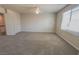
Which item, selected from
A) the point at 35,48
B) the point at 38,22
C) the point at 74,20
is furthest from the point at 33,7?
the point at 38,22

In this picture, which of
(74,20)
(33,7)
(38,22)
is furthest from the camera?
(38,22)

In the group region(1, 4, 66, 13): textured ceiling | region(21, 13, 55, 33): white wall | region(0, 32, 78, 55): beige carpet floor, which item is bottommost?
region(0, 32, 78, 55): beige carpet floor

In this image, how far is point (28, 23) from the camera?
796 centimetres

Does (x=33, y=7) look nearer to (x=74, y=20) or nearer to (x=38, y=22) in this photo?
(x=74, y=20)

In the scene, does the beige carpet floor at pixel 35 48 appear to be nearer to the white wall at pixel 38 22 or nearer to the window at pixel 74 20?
the window at pixel 74 20

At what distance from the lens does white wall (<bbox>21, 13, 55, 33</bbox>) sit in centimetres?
743

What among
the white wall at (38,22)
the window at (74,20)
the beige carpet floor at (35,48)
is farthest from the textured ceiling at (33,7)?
the white wall at (38,22)

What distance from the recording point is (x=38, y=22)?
25.5 feet

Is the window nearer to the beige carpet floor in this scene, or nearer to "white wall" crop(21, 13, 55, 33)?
the beige carpet floor

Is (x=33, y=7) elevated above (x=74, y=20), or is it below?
above

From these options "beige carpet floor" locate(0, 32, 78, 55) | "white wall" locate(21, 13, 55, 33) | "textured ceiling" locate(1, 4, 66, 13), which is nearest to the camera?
"textured ceiling" locate(1, 4, 66, 13)

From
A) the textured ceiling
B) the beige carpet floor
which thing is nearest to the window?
the textured ceiling

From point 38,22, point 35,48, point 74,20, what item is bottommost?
point 35,48
